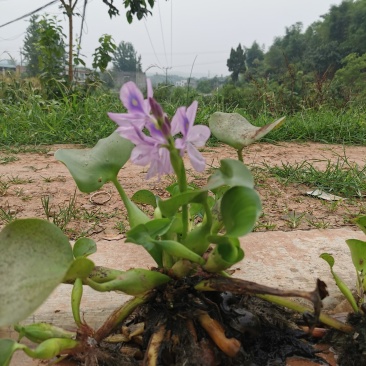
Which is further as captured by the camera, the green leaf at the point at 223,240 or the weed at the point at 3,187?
the weed at the point at 3,187

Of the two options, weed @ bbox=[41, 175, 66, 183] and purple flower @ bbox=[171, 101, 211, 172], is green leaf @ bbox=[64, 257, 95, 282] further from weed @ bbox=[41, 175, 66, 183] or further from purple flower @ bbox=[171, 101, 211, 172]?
weed @ bbox=[41, 175, 66, 183]

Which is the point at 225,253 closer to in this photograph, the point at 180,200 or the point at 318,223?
the point at 180,200

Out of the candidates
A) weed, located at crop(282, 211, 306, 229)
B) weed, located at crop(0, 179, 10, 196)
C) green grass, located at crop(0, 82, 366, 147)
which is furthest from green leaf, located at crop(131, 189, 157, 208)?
green grass, located at crop(0, 82, 366, 147)

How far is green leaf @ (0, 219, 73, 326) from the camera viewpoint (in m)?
0.53

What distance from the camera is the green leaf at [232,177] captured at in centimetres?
57

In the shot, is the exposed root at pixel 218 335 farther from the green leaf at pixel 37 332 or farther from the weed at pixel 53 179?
the weed at pixel 53 179

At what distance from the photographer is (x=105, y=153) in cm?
84

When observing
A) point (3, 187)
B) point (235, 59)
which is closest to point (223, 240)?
point (3, 187)

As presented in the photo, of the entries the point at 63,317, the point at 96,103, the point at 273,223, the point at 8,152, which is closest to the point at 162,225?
the point at 63,317

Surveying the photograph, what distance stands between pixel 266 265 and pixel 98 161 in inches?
18.9

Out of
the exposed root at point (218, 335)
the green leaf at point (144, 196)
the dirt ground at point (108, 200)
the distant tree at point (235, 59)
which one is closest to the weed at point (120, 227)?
the dirt ground at point (108, 200)

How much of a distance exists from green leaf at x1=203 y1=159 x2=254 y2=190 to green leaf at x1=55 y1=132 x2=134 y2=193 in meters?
0.26

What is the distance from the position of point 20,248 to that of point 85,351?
7.9 inches

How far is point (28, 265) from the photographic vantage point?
59 cm
